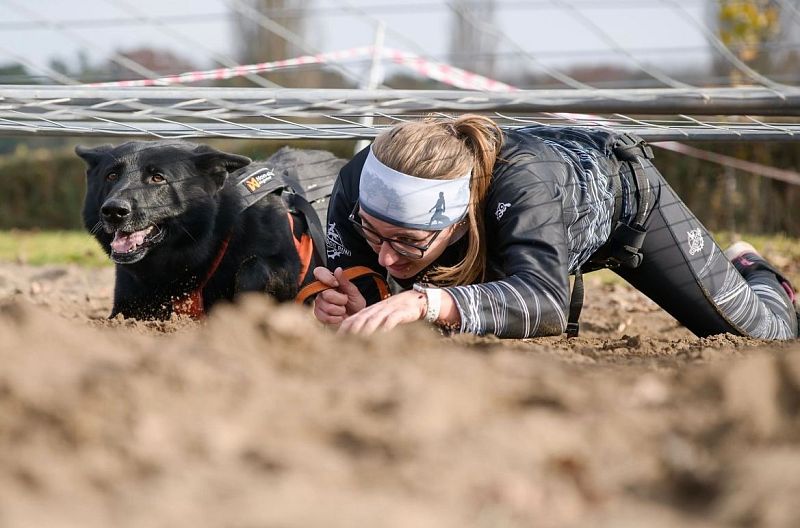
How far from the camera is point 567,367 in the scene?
182cm

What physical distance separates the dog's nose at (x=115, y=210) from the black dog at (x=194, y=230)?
0.06 metres

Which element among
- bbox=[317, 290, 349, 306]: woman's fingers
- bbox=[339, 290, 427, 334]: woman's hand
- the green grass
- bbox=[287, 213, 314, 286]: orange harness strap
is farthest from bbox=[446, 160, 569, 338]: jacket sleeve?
the green grass

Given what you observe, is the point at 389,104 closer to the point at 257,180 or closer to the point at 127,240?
the point at 257,180

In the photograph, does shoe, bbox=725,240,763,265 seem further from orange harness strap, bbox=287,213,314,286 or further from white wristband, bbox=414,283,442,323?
white wristband, bbox=414,283,442,323

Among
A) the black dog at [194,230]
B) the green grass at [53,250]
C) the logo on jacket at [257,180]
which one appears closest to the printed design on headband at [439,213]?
the black dog at [194,230]

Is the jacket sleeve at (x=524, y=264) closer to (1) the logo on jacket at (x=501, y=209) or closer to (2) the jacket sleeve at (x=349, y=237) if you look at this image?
(1) the logo on jacket at (x=501, y=209)

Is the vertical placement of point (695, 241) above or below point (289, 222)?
above

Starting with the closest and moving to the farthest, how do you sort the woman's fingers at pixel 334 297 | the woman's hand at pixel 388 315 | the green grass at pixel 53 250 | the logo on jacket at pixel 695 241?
the woman's hand at pixel 388 315, the woman's fingers at pixel 334 297, the logo on jacket at pixel 695 241, the green grass at pixel 53 250

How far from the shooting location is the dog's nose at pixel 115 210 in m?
3.71

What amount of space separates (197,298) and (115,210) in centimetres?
51

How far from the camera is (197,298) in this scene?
13.0 ft

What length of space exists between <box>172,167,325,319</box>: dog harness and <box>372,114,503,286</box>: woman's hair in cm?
121

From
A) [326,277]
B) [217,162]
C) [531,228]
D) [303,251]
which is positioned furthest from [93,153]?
[531,228]

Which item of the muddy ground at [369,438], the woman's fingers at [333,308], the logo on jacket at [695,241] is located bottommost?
the woman's fingers at [333,308]
